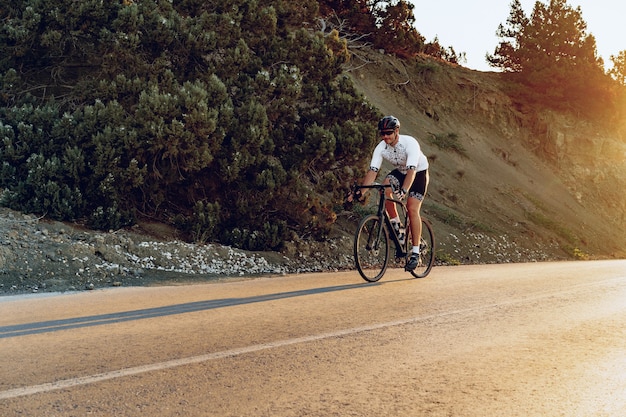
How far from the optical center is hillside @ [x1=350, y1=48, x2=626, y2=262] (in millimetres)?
24828

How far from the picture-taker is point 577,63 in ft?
122

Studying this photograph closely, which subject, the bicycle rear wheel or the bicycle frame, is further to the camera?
the bicycle rear wheel

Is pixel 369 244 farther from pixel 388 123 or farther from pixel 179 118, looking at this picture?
pixel 179 118

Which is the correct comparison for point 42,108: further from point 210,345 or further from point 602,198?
point 602,198

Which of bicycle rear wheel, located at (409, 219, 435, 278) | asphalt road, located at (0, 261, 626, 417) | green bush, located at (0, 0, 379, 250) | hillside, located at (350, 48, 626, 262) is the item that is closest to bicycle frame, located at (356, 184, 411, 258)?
bicycle rear wheel, located at (409, 219, 435, 278)

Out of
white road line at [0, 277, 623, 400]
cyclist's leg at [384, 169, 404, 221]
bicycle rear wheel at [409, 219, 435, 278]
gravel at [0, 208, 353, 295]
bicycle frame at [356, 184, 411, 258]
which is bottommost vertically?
gravel at [0, 208, 353, 295]

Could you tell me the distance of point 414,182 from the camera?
10.4m

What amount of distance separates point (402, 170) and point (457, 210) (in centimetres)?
1554

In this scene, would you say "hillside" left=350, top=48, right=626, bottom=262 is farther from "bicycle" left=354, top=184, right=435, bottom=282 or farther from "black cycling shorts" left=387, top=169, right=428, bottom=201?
"black cycling shorts" left=387, top=169, right=428, bottom=201

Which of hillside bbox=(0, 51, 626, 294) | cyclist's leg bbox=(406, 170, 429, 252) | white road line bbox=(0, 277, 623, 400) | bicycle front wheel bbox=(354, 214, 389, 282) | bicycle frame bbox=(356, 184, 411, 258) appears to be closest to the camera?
white road line bbox=(0, 277, 623, 400)

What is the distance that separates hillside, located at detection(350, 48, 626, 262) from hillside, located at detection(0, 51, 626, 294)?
0.07 m

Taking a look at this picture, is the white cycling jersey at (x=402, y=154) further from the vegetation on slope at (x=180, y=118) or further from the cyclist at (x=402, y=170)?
the vegetation on slope at (x=180, y=118)

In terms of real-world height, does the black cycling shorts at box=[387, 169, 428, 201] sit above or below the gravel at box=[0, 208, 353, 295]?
Result: above

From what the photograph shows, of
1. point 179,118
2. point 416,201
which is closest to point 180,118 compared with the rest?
point 179,118
